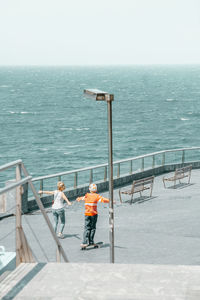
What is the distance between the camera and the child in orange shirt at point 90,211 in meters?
13.2

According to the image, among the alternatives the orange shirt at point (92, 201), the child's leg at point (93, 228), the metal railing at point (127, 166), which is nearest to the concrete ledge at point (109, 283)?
the orange shirt at point (92, 201)

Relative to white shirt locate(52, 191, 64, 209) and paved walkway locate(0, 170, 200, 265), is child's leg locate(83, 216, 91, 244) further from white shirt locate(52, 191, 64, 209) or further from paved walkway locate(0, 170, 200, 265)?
white shirt locate(52, 191, 64, 209)

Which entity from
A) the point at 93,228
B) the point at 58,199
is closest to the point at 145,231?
the point at 93,228

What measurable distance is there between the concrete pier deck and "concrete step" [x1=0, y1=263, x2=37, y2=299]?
15 centimetres

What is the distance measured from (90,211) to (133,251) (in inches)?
57.6

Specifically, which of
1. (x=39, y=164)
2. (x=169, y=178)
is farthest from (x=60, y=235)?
(x=39, y=164)

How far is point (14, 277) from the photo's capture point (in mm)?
6164

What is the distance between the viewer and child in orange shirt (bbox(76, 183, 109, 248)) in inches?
520

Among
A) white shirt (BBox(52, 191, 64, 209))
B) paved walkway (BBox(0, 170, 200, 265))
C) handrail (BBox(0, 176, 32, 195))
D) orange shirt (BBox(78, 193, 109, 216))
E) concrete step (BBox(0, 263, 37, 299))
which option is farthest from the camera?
white shirt (BBox(52, 191, 64, 209))

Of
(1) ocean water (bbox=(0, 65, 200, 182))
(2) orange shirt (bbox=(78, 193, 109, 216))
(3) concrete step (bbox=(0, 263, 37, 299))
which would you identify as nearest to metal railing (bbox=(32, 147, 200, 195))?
(2) orange shirt (bbox=(78, 193, 109, 216))

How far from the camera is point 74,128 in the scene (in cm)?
9881

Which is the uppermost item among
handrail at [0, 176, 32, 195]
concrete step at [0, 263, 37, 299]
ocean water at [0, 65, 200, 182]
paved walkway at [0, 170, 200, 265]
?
handrail at [0, 176, 32, 195]

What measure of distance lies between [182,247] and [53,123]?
306 ft

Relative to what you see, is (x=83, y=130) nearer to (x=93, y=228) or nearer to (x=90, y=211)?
(x=93, y=228)
